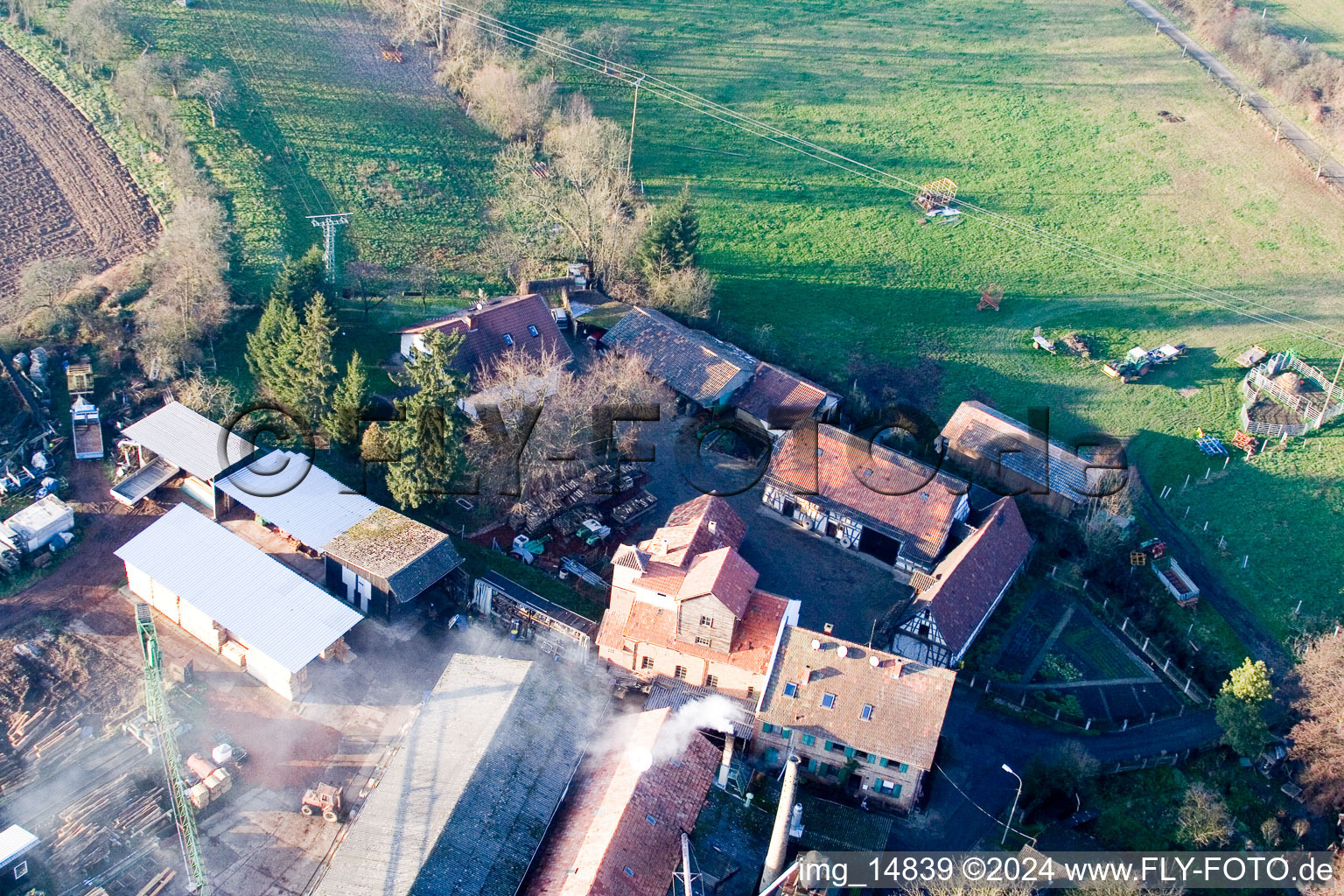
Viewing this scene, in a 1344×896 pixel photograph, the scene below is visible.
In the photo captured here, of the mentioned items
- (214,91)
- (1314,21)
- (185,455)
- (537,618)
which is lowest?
(537,618)

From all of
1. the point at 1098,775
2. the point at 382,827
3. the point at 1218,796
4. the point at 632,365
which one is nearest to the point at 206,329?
the point at 632,365

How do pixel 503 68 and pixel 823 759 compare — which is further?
pixel 503 68

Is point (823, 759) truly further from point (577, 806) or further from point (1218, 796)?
point (1218, 796)

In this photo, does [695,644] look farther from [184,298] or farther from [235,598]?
[184,298]

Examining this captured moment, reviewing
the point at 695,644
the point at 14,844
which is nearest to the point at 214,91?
the point at 14,844

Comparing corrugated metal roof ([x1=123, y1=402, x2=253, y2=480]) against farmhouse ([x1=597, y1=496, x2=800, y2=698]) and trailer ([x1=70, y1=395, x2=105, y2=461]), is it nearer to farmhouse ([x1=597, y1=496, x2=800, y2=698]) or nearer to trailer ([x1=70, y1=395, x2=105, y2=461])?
trailer ([x1=70, y1=395, x2=105, y2=461])

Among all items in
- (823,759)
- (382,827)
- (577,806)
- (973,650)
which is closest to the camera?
(382,827)
